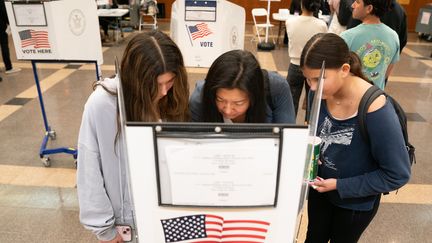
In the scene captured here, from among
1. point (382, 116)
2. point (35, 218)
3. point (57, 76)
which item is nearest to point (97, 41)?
point (35, 218)

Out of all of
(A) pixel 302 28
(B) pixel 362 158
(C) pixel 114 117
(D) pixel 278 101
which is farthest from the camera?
(A) pixel 302 28

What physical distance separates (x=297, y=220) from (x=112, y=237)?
67cm

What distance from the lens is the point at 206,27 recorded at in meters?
2.74

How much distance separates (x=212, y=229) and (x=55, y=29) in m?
2.45

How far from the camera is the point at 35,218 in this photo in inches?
95.3

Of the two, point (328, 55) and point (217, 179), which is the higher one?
point (328, 55)

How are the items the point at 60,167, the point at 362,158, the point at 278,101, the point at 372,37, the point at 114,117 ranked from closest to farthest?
the point at 114,117 → the point at 362,158 → the point at 278,101 → the point at 372,37 → the point at 60,167

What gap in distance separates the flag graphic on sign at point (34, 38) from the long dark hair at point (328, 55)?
2.23m

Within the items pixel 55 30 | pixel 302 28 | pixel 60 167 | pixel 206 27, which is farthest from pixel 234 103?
pixel 60 167

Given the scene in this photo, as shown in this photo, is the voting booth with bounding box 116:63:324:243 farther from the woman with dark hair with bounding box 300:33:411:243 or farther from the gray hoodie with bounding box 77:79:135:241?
the woman with dark hair with bounding box 300:33:411:243

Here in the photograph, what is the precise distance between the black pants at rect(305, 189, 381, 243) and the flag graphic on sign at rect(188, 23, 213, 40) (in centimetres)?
162

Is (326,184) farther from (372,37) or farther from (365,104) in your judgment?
(372,37)

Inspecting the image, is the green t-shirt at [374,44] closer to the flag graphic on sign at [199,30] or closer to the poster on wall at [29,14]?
the flag graphic on sign at [199,30]

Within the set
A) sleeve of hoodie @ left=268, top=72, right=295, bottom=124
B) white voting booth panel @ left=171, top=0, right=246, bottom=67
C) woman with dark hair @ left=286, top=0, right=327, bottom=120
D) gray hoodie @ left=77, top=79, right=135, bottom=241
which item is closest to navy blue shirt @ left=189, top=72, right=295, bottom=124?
sleeve of hoodie @ left=268, top=72, right=295, bottom=124
